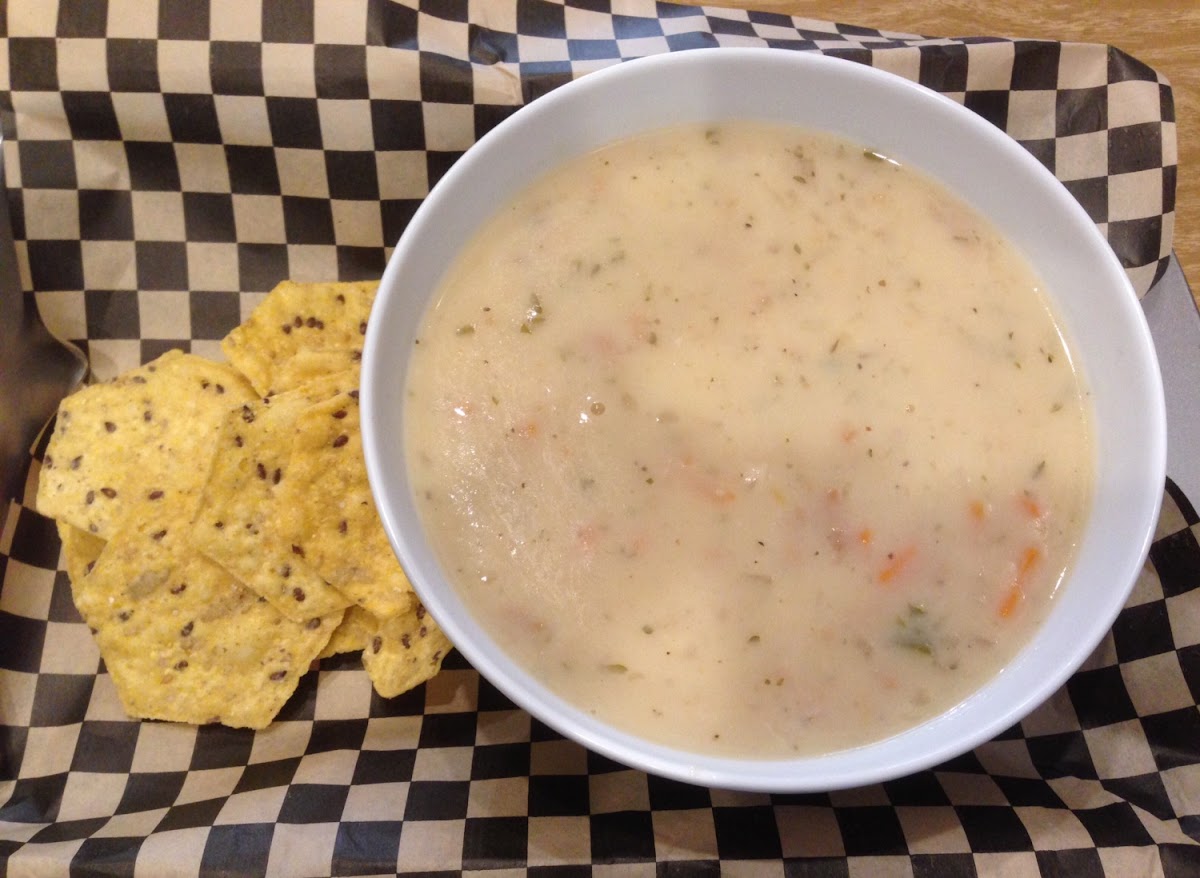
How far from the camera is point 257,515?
56.5 inches

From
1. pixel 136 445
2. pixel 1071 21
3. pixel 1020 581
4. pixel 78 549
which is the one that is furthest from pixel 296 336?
pixel 1071 21

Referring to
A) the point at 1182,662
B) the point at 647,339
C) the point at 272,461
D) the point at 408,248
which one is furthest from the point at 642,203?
the point at 1182,662

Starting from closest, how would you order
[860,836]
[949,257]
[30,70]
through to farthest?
[949,257]
[860,836]
[30,70]

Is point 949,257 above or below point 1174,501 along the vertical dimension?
above

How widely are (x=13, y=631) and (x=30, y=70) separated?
3.09 ft

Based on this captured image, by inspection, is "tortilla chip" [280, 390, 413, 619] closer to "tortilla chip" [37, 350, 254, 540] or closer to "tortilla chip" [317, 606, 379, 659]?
"tortilla chip" [317, 606, 379, 659]

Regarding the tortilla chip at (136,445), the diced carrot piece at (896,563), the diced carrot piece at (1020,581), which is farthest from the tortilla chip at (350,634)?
the diced carrot piece at (1020,581)

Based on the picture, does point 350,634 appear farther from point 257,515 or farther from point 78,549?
point 78,549

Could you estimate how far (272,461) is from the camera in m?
1.44

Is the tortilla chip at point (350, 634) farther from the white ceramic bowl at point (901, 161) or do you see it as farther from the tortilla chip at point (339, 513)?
the white ceramic bowl at point (901, 161)

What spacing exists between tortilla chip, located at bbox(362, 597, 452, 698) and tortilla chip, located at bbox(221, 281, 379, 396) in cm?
44

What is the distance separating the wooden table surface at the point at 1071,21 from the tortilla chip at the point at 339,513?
1.11m

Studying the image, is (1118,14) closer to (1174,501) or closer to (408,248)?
(1174,501)

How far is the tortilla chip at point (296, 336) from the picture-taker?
5.08 feet
